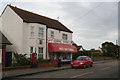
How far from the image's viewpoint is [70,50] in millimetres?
33531

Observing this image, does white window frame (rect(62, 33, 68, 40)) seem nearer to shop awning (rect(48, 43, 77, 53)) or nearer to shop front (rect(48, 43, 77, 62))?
shop front (rect(48, 43, 77, 62))

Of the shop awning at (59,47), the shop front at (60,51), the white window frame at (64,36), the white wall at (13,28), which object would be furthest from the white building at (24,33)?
the white window frame at (64,36)

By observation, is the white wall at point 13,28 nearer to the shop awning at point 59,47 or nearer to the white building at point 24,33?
the white building at point 24,33

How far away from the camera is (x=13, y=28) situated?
27.5 m

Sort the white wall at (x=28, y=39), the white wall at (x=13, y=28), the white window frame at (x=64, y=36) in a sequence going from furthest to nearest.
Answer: the white window frame at (x=64, y=36) < the white wall at (x=28, y=39) < the white wall at (x=13, y=28)

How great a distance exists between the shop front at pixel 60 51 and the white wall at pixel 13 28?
5.16 meters

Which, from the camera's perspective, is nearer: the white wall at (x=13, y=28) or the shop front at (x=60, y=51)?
the white wall at (x=13, y=28)

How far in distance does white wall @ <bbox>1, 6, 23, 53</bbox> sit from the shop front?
5162 millimetres

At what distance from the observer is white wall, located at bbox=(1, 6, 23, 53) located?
26734mm

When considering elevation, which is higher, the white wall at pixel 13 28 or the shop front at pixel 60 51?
the white wall at pixel 13 28

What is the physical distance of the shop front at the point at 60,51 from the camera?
29.7 m

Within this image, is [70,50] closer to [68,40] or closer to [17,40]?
[68,40]

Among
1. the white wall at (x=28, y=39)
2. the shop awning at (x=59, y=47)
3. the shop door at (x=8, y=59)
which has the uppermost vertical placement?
the white wall at (x=28, y=39)

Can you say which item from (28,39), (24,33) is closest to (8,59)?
(28,39)
